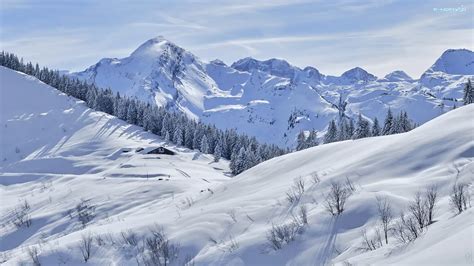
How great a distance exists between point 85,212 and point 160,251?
25271 mm

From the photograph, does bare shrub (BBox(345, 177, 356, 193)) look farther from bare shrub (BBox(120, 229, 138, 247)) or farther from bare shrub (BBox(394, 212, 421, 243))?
bare shrub (BBox(120, 229, 138, 247))

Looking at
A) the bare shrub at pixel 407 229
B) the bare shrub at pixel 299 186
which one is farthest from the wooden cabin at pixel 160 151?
the bare shrub at pixel 407 229

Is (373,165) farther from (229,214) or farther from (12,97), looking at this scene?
(12,97)

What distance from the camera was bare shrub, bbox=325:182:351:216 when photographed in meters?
18.4

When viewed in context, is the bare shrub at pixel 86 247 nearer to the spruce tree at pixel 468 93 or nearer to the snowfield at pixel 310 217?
the snowfield at pixel 310 217

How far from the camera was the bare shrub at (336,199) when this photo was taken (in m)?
18.4

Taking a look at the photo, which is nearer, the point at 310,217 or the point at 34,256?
the point at 310,217

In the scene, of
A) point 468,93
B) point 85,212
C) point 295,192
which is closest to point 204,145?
point 468,93

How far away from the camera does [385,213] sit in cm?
1725

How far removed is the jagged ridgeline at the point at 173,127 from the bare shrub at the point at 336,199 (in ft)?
224

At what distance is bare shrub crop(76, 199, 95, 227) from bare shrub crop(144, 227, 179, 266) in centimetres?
1980

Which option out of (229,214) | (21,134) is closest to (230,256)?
(229,214)

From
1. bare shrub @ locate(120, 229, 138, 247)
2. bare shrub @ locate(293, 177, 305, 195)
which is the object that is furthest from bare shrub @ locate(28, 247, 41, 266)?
bare shrub @ locate(293, 177, 305, 195)

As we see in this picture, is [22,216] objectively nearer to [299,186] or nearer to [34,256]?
[34,256]
